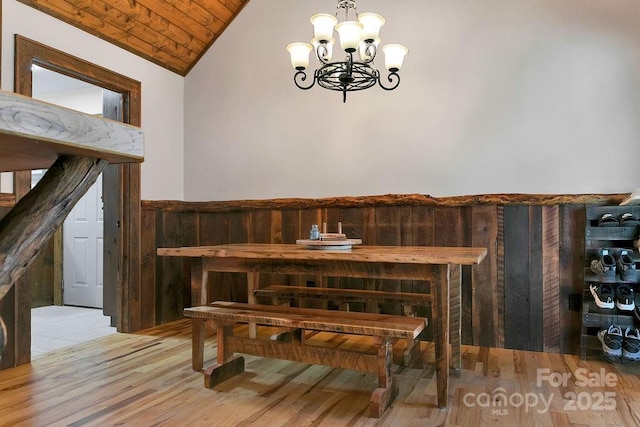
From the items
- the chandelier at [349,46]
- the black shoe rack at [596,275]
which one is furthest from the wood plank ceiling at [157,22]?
the black shoe rack at [596,275]

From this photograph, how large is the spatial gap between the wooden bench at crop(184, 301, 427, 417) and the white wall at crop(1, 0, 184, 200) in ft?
5.68

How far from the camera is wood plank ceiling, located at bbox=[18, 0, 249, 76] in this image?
10.4ft

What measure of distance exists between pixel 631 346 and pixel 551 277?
24.6 inches

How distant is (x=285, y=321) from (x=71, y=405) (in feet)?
3.61

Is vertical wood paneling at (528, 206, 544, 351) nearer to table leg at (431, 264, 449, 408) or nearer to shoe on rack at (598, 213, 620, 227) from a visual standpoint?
shoe on rack at (598, 213, 620, 227)

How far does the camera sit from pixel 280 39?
3.94 m

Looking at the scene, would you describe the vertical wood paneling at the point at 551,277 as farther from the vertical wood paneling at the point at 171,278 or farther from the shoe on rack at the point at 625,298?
the vertical wood paneling at the point at 171,278

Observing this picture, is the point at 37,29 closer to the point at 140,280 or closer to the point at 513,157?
the point at 140,280

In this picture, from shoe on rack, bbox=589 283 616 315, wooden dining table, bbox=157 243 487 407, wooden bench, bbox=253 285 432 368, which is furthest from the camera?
wooden bench, bbox=253 285 432 368

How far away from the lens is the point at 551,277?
3090 mm

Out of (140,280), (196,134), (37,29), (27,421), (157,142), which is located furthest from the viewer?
(196,134)

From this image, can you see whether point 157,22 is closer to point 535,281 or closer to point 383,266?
point 383,266

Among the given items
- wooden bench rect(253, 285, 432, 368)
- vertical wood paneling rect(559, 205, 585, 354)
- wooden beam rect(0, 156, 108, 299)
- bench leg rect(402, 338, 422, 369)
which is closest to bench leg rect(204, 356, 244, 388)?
wooden bench rect(253, 285, 432, 368)

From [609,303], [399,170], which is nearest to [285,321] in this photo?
[399,170]
